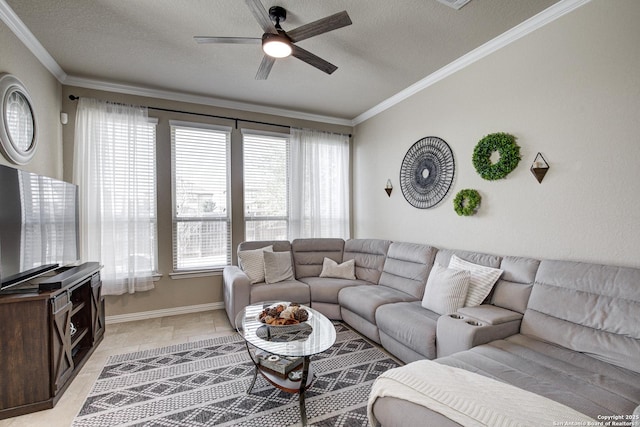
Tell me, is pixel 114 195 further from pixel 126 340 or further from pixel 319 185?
pixel 319 185

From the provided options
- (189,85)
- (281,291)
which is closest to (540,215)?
(281,291)

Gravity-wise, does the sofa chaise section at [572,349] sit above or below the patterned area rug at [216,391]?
above

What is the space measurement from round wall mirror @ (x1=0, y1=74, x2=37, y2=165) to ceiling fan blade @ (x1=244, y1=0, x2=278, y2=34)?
207 cm

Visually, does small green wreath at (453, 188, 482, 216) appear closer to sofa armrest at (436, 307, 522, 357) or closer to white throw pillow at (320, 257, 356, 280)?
sofa armrest at (436, 307, 522, 357)

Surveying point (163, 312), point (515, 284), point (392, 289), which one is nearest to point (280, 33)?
point (515, 284)

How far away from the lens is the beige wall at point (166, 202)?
3.57m

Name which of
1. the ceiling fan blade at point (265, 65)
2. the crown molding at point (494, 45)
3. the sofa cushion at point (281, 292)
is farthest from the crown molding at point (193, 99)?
the sofa cushion at point (281, 292)

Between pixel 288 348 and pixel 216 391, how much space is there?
78cm

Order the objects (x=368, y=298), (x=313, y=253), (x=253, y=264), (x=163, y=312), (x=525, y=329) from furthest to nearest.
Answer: (x=313, y=253)
(x=163, y=312)
(x=253, y=264)
(x=368, y=298)
(x=525, y=329)

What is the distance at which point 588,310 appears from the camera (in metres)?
1.88

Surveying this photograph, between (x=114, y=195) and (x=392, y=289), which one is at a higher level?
(x=114, y=195)

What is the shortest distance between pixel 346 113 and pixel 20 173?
3.97m

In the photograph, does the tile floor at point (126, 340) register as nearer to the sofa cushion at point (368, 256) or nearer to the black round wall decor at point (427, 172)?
the sofa cushion at point (368, 256)

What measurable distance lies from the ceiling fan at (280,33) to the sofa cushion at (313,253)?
97.0 inches
